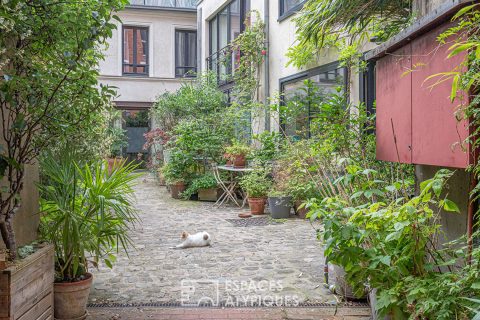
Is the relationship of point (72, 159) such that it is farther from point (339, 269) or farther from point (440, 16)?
point (440, 16)

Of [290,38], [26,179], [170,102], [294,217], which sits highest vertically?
[290,38]

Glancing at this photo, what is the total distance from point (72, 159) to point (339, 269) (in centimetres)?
264

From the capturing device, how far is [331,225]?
3012 mm

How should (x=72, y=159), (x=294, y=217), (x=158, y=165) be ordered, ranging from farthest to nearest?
(x=158, y=165) < (x=294, y=217) < (x=72, y=159)

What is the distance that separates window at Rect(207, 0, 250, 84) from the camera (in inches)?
521

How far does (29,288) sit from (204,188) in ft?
25.6

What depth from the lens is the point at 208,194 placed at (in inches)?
428

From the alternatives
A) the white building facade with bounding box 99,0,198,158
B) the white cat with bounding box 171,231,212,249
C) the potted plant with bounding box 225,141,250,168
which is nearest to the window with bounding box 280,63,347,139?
the potted plant with bounding box 225,141,250,168

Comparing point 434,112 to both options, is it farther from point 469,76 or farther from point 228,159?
point 228,159

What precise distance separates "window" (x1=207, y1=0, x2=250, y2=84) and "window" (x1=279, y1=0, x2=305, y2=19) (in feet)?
8.05

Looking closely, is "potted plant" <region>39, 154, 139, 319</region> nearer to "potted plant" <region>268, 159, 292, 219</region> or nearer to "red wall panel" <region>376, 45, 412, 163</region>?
"red wall panel" <region>376, 45, 412, 163</region>

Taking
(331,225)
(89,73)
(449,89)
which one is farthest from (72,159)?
(449,89)

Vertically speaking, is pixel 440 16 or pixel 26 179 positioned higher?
pixel 440 16

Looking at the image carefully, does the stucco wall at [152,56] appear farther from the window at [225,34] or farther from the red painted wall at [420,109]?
the red painted wall at [420,109]
